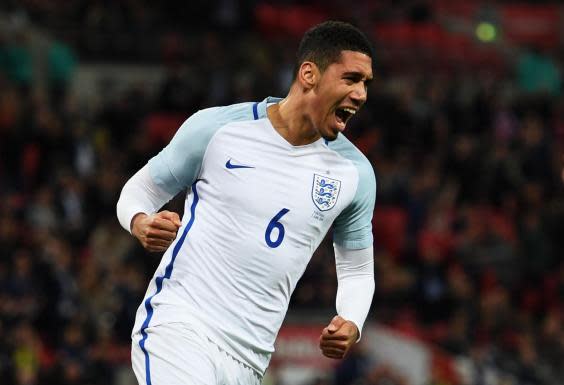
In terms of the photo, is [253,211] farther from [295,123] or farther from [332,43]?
[332,43]

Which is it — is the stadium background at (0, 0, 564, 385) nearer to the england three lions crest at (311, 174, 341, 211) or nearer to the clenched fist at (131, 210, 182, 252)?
the england three lions crest at (311, 174, 341, 211)

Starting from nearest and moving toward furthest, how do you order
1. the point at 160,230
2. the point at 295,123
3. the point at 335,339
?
the point at 160,230 < the point at 335,339 < the point at 295,123

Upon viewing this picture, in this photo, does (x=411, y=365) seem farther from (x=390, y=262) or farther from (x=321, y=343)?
(x=321, y=343)

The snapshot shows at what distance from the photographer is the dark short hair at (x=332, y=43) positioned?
5055mm

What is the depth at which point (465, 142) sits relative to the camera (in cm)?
1727

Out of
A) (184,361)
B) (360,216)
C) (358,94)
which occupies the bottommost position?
(184,361)

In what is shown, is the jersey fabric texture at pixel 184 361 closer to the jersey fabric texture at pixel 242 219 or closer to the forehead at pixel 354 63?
the jersey fabric texture at pixel 242 219

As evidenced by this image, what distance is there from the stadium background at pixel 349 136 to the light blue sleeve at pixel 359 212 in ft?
21.0

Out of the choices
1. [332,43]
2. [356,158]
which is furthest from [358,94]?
[356,158]

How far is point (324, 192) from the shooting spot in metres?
5.13

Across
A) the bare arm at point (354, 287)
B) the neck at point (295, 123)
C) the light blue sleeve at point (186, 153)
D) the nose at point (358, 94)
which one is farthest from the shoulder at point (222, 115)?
the bare arm at point (354, 287)

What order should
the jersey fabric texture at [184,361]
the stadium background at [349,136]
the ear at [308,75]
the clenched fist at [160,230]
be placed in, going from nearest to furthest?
the clenched fist at [160,230]
the jersey fabric texture at [184,361]
the ear at [308,75]
the stadium background at [349,136]

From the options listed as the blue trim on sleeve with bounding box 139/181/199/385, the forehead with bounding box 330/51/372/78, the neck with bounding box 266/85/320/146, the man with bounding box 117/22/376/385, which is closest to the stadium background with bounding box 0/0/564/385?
the blue trim on sleeve with bounding box 139/181/199/385

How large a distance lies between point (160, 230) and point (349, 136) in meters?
11.7
